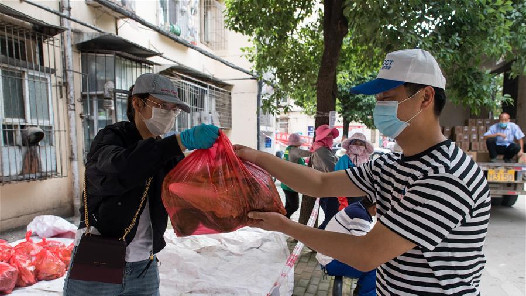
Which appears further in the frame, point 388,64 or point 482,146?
point 482,146

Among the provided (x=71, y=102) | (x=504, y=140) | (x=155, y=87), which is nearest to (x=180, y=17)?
(x=71, y=102)

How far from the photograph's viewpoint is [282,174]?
1.69 m

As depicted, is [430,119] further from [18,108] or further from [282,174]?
[18,108]

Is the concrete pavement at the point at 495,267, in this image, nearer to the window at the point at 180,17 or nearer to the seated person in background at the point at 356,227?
the seated person in background at the point at 356,227

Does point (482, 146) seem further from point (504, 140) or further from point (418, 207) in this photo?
point (418, 207)

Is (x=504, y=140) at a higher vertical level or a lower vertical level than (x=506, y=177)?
higher

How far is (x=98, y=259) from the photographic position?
4.84ft

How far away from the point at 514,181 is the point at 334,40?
4733mm

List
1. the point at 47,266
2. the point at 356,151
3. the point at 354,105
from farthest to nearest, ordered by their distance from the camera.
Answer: the point at 354,105 → the point at 356,151 → the point at 47,266

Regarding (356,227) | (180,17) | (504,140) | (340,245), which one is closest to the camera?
(340,245)

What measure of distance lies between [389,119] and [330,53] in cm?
333

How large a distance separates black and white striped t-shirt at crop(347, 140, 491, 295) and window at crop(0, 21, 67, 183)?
16.2ft

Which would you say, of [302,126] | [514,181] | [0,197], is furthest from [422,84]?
[302,126]

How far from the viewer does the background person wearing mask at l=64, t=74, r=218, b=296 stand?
1330 millimetres
